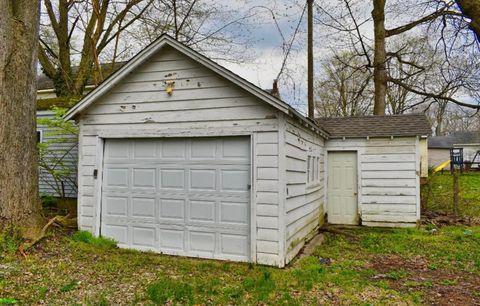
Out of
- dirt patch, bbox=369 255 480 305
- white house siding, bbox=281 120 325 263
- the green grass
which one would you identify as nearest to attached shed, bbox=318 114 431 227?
white house siding, bbox=281 120 325 263

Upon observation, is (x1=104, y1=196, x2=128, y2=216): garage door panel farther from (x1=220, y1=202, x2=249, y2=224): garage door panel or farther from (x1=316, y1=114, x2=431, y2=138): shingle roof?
(x1=316, y1=114, x2=431, y2=138): shingle roof

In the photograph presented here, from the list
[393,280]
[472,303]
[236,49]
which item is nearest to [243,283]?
[393,280]

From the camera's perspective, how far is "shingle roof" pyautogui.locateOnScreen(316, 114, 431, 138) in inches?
383

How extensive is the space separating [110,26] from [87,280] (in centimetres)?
1331

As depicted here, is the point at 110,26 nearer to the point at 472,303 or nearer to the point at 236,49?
the point at 236,49

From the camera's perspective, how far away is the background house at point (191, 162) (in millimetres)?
6133

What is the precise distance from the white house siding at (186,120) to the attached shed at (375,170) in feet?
15.2

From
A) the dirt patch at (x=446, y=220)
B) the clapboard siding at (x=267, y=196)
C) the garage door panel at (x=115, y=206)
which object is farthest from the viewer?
the dirt patch at (x=446, y=220)

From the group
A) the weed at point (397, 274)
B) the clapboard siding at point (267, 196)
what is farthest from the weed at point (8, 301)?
the weed at point (397, 274)

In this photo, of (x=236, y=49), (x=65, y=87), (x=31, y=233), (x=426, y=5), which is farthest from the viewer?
(x=236, y=49)

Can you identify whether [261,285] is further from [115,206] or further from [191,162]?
[115,206]

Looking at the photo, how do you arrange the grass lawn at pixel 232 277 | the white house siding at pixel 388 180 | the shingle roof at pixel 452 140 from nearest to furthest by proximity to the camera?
the grass lawn at pixel 232 277 < the white house siding at pixel 388 180 < the shingle roof at pixel 452 140

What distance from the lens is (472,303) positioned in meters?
4.66

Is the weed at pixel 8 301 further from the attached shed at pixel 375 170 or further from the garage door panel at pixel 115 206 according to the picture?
the attached shed at pixel 375 170
